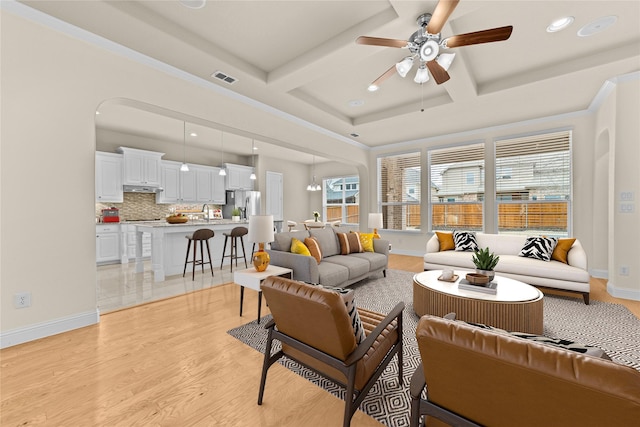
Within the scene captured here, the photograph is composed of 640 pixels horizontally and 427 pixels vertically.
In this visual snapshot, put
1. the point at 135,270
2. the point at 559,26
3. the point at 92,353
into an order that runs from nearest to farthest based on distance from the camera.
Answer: the point at 92,353 < the point at 559,26 < the point at 135,270

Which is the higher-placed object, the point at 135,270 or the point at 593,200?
the point at 593,200

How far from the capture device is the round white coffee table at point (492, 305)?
2445mm

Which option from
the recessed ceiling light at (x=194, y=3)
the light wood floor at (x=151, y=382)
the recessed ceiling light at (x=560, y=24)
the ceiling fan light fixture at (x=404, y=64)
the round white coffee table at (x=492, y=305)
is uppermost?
the recessed ceiling light at (x=560, y=24)

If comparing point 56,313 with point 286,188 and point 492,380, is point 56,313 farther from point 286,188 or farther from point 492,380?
Answer: point 286,188

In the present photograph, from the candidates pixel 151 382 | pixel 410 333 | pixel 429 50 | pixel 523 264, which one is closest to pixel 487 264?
pixel 410 333

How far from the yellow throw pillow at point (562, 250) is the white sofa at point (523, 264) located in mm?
51

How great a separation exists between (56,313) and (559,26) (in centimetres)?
577

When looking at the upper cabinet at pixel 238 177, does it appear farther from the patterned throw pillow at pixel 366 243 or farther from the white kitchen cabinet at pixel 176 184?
the patterned throw pillow at pixel 366 243

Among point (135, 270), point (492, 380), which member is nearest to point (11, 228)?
point (135, 270)

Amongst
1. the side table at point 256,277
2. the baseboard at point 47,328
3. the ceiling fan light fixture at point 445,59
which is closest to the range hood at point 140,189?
the baseboard at point 47,328

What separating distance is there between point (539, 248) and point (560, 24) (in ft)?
9.38

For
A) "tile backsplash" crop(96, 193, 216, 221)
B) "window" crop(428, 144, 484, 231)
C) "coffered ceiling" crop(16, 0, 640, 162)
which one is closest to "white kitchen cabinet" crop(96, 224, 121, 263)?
"tile backsplash" crop(96, 193, 216, 221)

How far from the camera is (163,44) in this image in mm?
2902

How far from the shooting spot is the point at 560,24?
9.16ft
